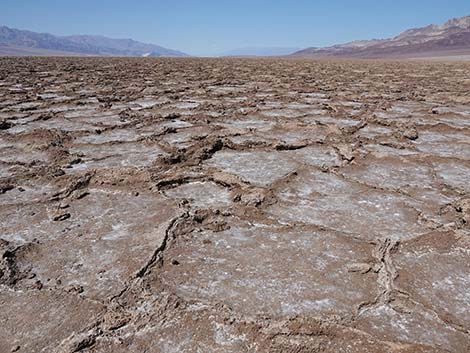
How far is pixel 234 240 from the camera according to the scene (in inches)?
57.1

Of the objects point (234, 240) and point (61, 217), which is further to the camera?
point (61, 217)

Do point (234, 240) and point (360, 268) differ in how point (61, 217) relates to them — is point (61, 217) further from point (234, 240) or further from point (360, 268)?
point (360, 268)

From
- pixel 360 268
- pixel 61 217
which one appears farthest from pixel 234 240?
pixel 61 217

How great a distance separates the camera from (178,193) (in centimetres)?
187

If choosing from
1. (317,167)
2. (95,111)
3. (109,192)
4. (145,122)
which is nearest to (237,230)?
(109,192)

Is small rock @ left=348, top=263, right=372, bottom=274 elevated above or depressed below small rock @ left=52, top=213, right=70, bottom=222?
below

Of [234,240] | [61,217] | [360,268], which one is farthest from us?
[61,217]

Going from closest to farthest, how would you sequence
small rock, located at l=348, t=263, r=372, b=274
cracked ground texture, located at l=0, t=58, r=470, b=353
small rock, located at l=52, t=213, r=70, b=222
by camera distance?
cracked ground texture, located at l=0, t=58, r=470, b=353
small rock, located at l=348, t=263, r=372, b=274
small rock, located at l=52, t=213, r=70, b=222

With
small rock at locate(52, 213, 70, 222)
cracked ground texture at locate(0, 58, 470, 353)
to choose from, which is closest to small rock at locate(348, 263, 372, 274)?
cracked ground texture at locate(0, 58, 470, 353)

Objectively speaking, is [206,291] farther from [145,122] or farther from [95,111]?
[95,111]

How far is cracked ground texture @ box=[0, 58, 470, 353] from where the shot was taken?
1.00 m

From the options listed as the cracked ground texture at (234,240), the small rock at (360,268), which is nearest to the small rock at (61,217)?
the cracked ground texture at (234,240)

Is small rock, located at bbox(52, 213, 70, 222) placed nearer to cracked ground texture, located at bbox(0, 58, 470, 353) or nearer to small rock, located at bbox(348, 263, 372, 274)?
cracked ground texture, located at bbox(0, 58, 470, 353)

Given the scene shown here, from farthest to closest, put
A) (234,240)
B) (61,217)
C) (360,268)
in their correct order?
(61,217), (234,240), (360,268)
